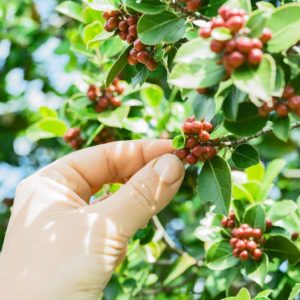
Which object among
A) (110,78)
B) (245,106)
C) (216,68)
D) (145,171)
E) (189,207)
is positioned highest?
(216,68)

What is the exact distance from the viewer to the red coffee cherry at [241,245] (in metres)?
2.14

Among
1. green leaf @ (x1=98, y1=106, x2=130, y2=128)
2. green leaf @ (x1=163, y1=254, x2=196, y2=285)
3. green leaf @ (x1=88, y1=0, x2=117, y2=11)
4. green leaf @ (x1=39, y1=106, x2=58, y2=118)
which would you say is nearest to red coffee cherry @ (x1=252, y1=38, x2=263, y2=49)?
green leaf @ (x1=88, y1=0, x2=117, y2=11)

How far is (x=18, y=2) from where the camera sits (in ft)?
13.3

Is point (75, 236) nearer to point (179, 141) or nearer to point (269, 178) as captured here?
point (179, 141)

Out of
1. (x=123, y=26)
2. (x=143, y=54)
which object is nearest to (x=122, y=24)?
(x=123, y=26)

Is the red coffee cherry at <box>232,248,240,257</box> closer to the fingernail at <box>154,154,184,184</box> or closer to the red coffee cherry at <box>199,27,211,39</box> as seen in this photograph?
the fingernail at <box>154,154,184,184</box>

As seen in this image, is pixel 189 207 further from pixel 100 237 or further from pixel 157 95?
pixel 100 237

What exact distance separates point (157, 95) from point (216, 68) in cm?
167

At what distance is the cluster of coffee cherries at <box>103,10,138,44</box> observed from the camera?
1.71m

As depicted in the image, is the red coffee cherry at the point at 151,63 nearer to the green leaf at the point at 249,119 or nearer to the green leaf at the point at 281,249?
the green leaf at the point at 249,119

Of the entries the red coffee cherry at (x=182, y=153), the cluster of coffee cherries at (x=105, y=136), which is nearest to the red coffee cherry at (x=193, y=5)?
the red coffee cherry at (x=182, y=153)

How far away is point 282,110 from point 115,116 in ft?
4.19

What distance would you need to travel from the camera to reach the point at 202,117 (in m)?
1.56

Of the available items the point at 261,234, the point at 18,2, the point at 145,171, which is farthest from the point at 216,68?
the point at 18,2
